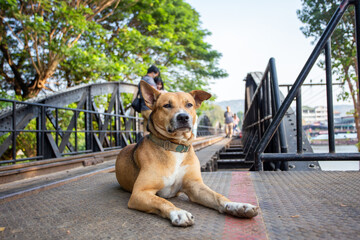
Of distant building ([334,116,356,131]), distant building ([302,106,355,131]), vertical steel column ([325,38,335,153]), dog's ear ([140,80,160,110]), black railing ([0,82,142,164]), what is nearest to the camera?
dog's ear ([140,80,160,110])

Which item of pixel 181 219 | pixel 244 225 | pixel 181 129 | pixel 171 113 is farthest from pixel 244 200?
pixel 171 113

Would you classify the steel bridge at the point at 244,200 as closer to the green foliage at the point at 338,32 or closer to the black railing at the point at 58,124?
the black railing at the point at 58,124

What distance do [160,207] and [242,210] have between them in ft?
1.71

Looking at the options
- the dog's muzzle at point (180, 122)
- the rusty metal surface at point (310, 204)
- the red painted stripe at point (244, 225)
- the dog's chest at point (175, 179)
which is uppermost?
the dog's muzzle at point (180, 122)

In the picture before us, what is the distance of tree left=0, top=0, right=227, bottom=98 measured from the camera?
8.59 m

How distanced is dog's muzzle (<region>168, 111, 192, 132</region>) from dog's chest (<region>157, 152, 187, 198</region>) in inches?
8.2

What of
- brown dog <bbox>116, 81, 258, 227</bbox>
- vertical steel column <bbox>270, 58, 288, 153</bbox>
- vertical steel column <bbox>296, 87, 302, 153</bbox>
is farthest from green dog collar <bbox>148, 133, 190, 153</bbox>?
vertical steel column <bbox>270, 58, 288, 153</bbox>

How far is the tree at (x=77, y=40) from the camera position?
859 cm

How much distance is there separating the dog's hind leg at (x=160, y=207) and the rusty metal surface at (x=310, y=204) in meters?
0.46

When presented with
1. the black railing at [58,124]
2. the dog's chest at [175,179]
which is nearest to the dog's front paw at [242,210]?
the dog's chest at [175,179]

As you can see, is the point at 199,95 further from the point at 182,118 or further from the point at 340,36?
the point at 340,36

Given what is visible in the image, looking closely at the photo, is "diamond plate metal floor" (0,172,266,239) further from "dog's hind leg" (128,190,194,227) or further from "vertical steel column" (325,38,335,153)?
"vertical steel column" (325,38,335,153)

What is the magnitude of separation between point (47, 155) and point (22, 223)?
4556 mm

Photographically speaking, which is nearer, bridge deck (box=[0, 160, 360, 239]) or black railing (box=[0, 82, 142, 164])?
bridge deck (box=[0, 160, 360, 239])
